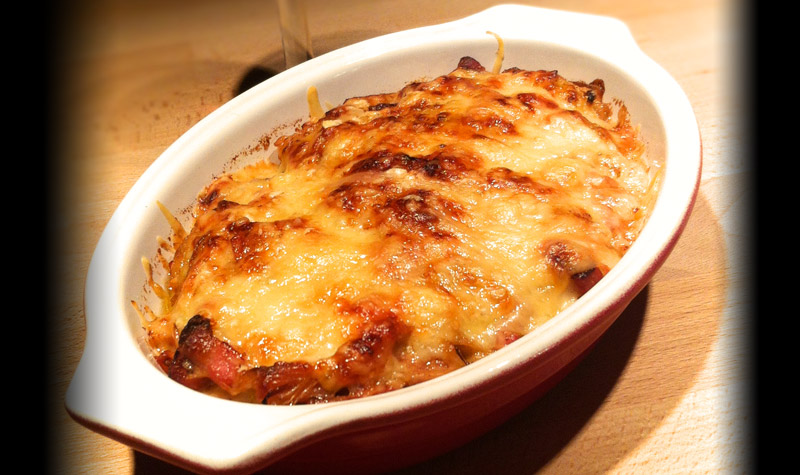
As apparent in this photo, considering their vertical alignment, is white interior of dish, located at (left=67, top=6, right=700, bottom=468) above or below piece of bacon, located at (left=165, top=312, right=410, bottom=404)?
above

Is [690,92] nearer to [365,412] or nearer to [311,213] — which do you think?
[311,213]

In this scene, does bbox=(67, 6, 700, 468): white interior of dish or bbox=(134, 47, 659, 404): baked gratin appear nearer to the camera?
bbox=(67, 6, 700, 468): white interior of dish

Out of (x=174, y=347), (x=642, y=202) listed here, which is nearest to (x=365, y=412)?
(x=174, y=347)

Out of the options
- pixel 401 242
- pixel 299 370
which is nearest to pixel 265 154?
pixel 401 242

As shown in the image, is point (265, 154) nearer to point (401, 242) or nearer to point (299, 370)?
point (401, 242)
